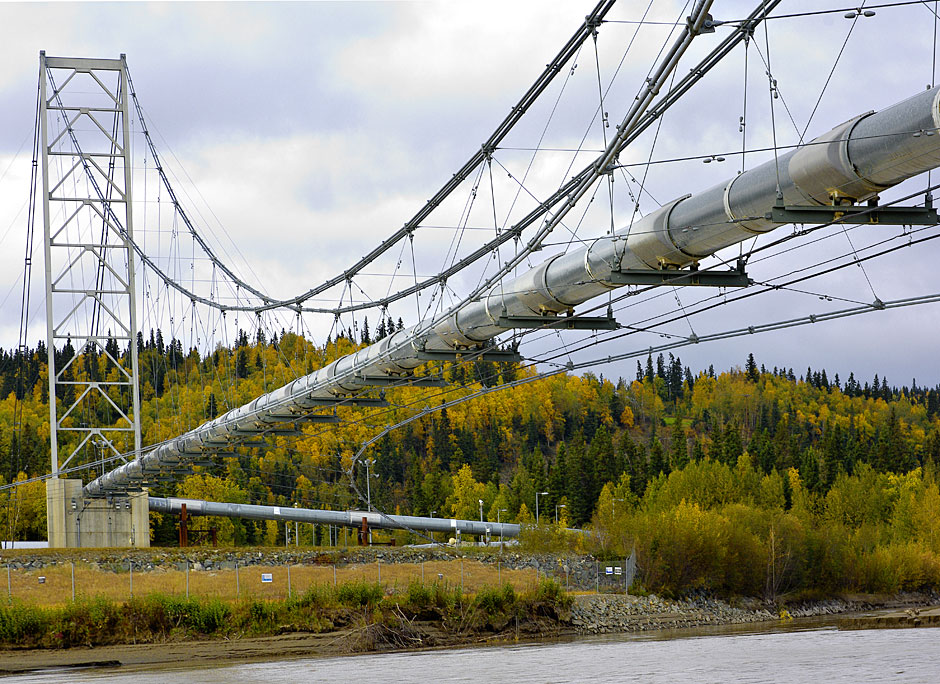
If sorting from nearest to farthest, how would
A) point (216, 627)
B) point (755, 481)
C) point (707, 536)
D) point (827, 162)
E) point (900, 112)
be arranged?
point (900, 112)
point (827, 162)
point (216, 627)
point (707, 536)
point (755, 481)

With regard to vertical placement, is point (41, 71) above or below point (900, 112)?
above

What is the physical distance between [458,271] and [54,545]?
43.8 meters

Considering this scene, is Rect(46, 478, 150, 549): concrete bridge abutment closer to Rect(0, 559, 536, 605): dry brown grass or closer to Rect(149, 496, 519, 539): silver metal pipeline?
Rect(0, 559, 536, 605): dry brown grass

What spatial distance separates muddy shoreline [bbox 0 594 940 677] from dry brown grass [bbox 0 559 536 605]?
Result: 327 cm

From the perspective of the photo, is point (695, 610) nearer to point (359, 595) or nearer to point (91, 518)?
point (359, 595)

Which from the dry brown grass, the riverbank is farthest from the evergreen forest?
the dry brown grass

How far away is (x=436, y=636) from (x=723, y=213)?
2833cm

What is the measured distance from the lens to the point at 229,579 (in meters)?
54.7

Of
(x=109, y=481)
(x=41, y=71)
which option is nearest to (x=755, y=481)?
(x=109, y=481)

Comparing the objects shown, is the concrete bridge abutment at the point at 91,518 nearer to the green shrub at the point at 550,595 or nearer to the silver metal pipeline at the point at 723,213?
the green shrub at the point at 550,595

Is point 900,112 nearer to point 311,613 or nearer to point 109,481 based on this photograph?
point 311,613

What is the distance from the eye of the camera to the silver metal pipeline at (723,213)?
15.5m

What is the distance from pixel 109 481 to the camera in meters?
67.6

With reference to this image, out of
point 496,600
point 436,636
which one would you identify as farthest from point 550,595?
point 436,636
